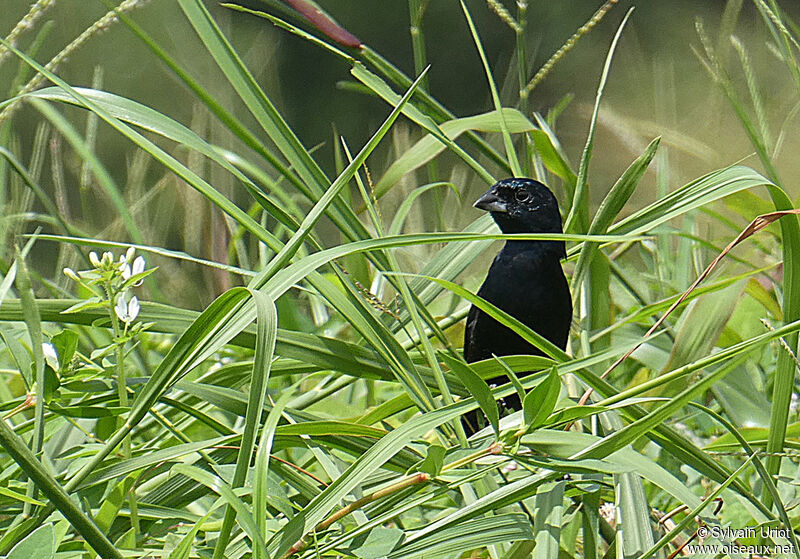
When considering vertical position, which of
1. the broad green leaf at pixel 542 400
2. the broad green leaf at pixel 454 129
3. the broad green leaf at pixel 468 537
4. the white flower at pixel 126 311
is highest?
the broad green leaf at pixel 454 129

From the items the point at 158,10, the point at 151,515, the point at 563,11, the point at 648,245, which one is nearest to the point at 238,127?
the point at 151,515

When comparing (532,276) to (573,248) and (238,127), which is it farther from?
(238,127)

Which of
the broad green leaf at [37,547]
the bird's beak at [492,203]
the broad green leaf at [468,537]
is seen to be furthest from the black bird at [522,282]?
the broad green leaf at [37,547]

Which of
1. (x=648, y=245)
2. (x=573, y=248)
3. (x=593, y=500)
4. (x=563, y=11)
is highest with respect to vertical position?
(x=563, y=11)

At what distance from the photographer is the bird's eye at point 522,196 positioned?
1.13 metres

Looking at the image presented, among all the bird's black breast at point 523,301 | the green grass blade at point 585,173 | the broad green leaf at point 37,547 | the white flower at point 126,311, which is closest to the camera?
the broad green leaf at point 37,547

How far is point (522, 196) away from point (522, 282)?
130 millimetres

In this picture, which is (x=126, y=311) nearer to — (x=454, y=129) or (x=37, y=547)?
(x=37, y=547)

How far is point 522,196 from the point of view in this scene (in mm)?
1133

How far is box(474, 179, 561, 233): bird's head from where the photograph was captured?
3.68ft

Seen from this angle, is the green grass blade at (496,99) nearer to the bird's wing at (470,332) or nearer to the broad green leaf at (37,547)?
the bird's wing at (470,332)

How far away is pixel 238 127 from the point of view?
0.62 m

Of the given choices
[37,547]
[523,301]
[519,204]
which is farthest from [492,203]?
[37,547]

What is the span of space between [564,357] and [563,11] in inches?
235
